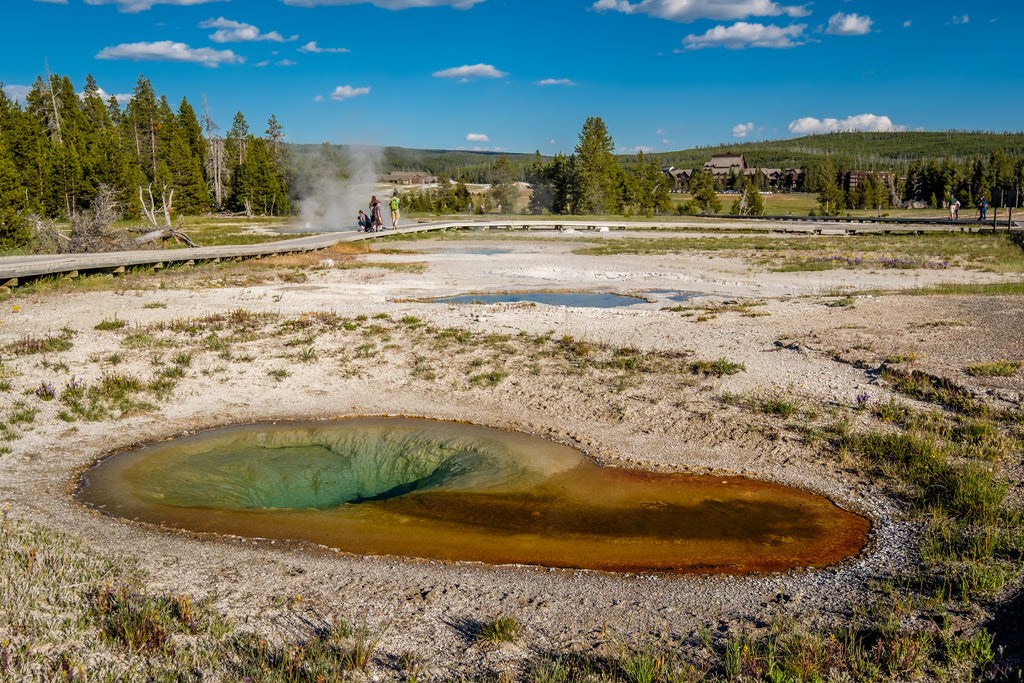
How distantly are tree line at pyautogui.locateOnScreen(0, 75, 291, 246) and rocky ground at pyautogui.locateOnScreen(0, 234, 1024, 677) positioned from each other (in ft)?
67.9

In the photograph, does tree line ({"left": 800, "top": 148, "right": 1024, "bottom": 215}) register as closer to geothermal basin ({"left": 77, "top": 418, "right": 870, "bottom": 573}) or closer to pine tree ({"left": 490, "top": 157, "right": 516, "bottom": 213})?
pine tree ({"left": 490, "top": 157, "right": 516, "bottom": 213})

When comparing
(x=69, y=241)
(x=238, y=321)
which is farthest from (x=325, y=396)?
(x=69, y=241)

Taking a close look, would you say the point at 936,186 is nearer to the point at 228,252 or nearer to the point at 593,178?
the point at 593,178

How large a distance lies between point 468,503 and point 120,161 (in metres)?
58.4

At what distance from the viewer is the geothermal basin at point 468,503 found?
6.12m

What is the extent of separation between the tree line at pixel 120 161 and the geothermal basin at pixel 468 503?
89.0 feet

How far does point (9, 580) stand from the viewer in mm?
5121

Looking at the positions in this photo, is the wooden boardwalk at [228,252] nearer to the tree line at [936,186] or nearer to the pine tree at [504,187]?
the pine tree at [504,187]

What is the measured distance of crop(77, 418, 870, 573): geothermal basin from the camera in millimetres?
6125

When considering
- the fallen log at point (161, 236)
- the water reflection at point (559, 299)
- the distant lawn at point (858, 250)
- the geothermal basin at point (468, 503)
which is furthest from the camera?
the fallen log at point (161, 236)

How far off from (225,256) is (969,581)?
26140 mm

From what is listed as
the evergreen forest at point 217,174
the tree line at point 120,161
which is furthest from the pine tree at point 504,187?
the tree line at point 120,161

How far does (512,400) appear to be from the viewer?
10445 millimetres

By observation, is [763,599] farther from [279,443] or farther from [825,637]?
[279,443]
